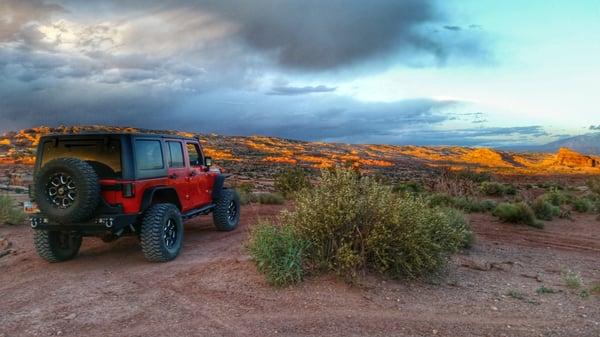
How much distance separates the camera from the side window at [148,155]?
7.75 meters

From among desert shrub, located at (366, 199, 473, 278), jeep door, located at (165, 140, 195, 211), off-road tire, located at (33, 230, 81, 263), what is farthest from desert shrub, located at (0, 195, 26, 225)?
desert shrub, located at (366, 199, 473, 278)

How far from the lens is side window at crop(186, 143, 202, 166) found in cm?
995

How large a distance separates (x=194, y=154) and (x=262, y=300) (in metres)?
4.97

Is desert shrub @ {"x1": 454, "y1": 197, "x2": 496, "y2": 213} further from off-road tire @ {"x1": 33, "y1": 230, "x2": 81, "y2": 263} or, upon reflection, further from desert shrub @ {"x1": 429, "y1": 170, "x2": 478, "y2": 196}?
off-road tire @ {"x1": 33, "y1": 230, "x2": 81, "y2": 263}

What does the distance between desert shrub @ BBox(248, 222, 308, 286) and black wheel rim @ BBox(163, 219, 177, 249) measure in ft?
6.19

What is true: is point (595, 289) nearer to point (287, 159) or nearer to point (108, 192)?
point (108, 192)

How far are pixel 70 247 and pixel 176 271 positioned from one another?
2402 mm

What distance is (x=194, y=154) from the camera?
10172mm

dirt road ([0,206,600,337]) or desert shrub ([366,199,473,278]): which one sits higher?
desert shrub ([366,199,473,278])

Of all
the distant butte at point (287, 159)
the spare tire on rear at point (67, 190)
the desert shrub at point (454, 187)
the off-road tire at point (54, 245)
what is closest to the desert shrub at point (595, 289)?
the spare tire on rear at point (67, 190)

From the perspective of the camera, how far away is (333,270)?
6.59 metres

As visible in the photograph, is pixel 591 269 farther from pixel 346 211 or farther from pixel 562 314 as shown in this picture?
pixel 346 211

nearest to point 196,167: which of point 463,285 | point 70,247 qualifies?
point 70,247

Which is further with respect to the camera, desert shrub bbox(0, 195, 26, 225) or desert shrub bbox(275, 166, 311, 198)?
desert shrub bbox(275, 166, 311, 198)
